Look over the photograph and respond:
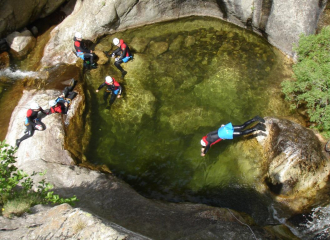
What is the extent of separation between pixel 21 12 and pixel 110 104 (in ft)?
24.1

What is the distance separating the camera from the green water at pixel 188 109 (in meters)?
8.97

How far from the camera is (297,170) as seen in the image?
321 inches


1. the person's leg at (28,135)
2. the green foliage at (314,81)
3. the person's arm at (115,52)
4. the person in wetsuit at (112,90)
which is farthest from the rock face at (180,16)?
the person's leg at (28,135)

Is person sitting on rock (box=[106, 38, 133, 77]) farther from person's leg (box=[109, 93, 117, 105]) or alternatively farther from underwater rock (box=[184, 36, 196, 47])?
underwater rock (box=[184, 36, 196, 47])

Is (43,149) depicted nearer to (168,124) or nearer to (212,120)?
(168,124)

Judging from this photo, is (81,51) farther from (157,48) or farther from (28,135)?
(28,135)

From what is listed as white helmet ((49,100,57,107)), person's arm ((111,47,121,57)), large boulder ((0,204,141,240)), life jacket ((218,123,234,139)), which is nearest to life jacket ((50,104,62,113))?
white helmet ((49,100,57,107))

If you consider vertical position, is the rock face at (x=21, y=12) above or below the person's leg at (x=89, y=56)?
above

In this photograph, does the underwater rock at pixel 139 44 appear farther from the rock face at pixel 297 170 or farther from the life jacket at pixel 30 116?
the rock face at pixel 297 170

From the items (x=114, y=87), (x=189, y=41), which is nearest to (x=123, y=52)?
(x=114, y=87)

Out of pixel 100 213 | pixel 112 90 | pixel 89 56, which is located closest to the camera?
pixel 100 213

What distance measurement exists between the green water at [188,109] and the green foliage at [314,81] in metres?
0.97

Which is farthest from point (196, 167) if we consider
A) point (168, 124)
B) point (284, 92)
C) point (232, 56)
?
point (232, 56)

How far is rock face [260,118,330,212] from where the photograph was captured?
810cm
